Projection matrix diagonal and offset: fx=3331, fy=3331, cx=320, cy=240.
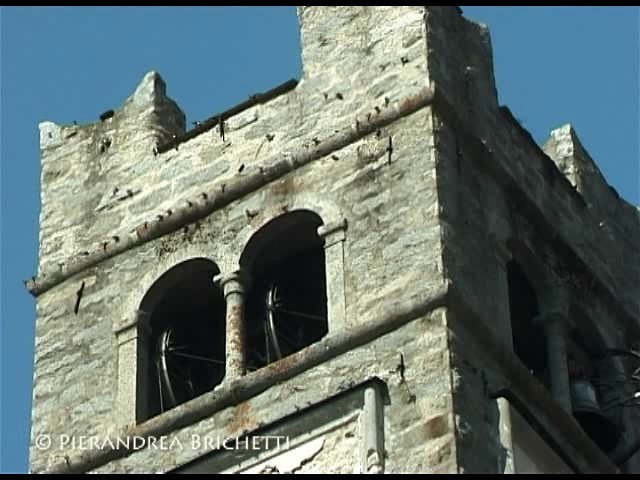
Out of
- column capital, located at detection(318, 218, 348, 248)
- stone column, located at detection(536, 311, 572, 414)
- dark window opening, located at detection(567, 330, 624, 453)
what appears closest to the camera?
column capital, located at detection(318, 218, 348, 248)

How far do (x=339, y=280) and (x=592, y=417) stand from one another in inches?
82.0

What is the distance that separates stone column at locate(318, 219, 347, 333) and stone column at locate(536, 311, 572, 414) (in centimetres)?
162

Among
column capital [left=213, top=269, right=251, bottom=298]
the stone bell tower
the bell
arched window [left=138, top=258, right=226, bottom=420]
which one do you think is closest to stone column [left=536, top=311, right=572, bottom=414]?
the stone bell tower

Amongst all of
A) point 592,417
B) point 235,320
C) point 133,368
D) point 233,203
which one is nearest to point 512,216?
point 592,417

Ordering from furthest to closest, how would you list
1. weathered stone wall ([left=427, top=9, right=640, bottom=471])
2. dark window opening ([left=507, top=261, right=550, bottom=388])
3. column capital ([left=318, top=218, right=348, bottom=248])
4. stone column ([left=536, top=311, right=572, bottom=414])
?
dark window opening ([left=507, top=261, right=550, bottom=388])
stone column ([left=536, top=311, right=572, bottom=414])
column capital ([left=318, top=218, right=348, bottom=248])
weathered stone wall ([left=427, top=9, right=640, bottom=471])

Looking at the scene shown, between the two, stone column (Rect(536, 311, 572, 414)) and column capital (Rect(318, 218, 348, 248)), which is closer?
column capital (Rect(318, 218, 348, 248))

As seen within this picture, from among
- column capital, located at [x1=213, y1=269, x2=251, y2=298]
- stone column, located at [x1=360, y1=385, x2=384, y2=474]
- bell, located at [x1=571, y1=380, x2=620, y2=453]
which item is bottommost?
stone column, located at [x1=360, y1=385, x2=384, y2=474]

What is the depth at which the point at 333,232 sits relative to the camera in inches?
874

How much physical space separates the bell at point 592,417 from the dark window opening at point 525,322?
43 centimetres

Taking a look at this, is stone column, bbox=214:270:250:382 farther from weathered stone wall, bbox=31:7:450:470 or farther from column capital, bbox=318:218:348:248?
column capital, bbox=318:218:348:248

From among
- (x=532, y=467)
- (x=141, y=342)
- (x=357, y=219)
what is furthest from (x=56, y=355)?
(x=532, y=467)

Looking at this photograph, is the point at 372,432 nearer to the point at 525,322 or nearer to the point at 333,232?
the point at 333,232

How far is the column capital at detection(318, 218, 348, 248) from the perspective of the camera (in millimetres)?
22109
